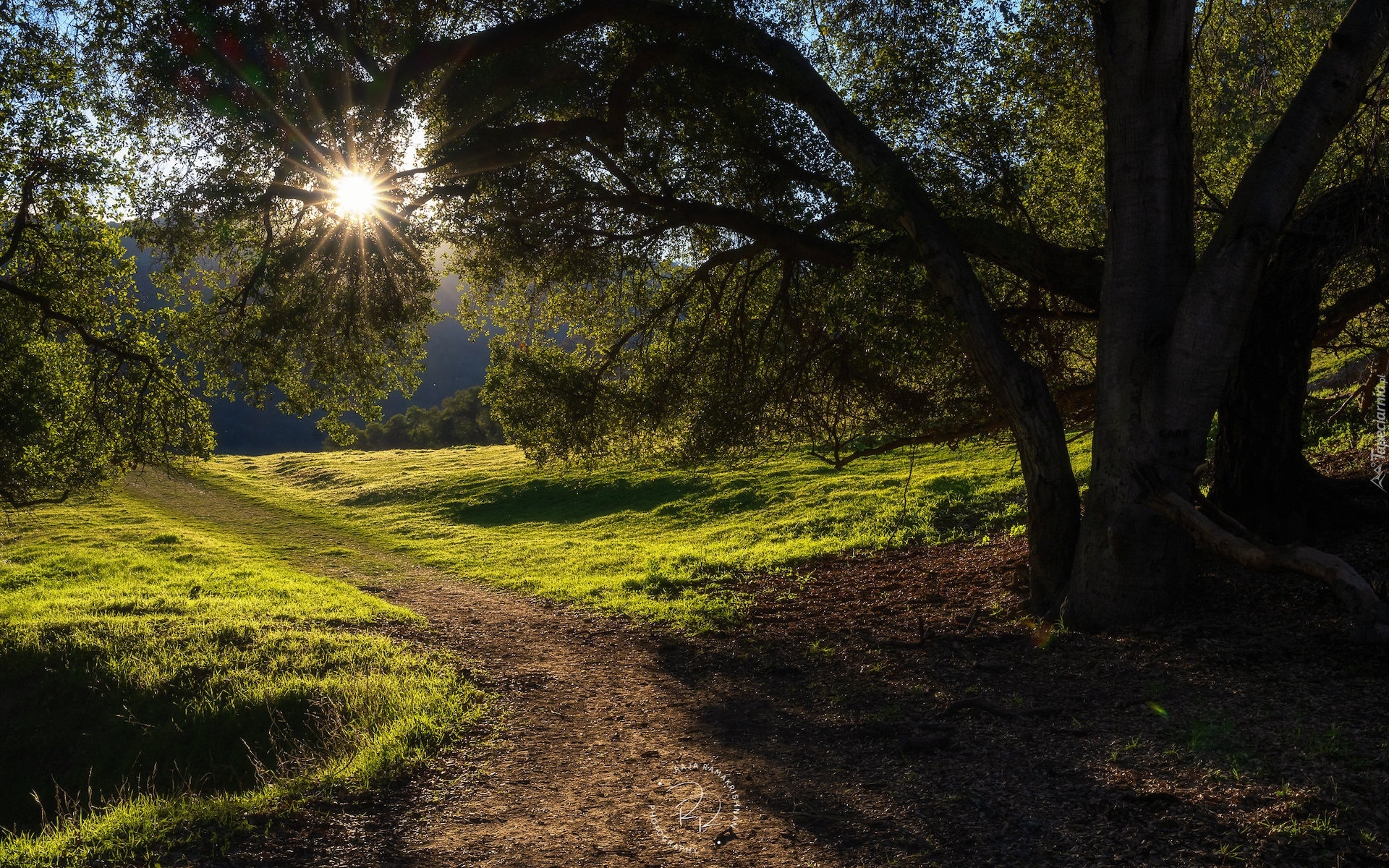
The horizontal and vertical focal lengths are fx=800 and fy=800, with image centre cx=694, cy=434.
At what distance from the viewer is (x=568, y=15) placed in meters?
9.95

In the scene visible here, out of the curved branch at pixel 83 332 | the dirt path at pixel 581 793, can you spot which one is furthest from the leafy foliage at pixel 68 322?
the dirt path at pixel 581 793

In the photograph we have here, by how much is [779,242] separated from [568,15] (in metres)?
3.83

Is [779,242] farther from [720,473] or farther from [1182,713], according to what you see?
[720,473]

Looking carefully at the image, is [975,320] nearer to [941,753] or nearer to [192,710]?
[941,753]

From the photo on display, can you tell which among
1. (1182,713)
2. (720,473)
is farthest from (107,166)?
(720,473)

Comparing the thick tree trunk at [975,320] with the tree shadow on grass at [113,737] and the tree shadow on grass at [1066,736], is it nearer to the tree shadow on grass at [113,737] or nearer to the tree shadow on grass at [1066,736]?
the tree shadow on grass at [1066,736]

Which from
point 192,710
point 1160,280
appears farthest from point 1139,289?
point 192,710

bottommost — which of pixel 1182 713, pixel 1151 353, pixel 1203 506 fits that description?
pixel 1182 713

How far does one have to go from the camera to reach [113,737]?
10.4 m

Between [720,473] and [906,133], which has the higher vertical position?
[906,133]

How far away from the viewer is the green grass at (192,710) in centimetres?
582

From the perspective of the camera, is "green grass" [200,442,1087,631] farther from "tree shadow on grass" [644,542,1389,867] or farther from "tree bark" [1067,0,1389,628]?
"tree bark" [1067,0,1389,628]
